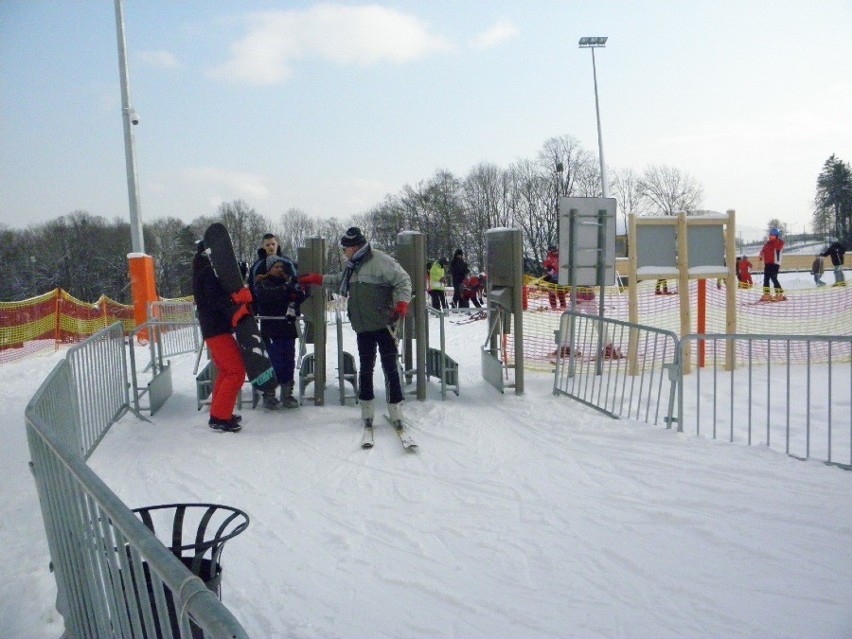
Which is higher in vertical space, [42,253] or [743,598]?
[42,253]

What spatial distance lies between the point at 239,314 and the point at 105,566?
4489 mm

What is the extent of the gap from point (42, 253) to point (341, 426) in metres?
64.8

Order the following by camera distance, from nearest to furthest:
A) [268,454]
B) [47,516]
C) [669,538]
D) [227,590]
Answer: [47,516]
[227,590]
[669,538]
[268,454]

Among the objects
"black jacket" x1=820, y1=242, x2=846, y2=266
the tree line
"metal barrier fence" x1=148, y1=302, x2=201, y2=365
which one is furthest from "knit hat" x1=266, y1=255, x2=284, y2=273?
the tree line

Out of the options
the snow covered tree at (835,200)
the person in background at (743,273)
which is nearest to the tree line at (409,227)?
the snow covered tree at (835,200)

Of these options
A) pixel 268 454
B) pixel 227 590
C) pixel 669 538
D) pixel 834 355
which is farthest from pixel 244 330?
pixel 834 355

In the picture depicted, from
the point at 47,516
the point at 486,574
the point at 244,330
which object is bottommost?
the point at 486,574

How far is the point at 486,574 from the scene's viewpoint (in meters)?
3.73

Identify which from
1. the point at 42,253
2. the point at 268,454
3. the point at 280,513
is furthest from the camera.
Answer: the point at 42,253

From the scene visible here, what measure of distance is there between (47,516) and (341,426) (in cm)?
399

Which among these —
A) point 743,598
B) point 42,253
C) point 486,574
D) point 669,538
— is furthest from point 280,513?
point 42,253

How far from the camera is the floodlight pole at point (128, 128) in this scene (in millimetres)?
15195

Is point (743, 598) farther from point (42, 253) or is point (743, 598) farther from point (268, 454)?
point (42, 253)

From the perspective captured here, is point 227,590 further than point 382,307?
No
